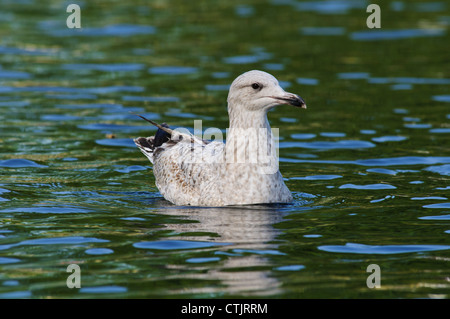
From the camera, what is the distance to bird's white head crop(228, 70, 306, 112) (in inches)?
450

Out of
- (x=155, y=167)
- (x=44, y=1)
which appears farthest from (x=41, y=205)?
(x=44, y=1)

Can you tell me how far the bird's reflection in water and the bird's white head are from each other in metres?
1.37

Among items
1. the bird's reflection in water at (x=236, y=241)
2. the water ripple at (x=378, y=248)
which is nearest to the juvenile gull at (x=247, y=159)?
the bird's reflection in water at (x=236, y=241)

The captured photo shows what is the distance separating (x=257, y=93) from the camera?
11586 mm

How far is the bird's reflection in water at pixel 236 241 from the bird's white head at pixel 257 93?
1373 millimetres

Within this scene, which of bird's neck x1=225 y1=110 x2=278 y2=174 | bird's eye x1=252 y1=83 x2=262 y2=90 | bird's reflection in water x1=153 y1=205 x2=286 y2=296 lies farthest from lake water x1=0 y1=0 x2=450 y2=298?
bird's eye x1=252 y1=83 x2=262 y2=90

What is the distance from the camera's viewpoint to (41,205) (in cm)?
1202

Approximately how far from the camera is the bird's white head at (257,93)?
37.5 feet

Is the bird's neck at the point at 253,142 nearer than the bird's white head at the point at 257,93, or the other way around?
the bird's white head at the point at 257,93

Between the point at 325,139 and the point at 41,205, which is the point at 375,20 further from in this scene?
the point at 41,205

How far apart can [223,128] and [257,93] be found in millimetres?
5658

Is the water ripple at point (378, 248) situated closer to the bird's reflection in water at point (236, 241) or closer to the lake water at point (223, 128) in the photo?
the lake water at point (223, 128)

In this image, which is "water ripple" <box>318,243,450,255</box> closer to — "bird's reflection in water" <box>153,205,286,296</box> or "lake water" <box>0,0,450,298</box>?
"lake water" <box>0,0,450,298</box>

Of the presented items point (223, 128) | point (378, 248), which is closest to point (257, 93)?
point (378, 248)
